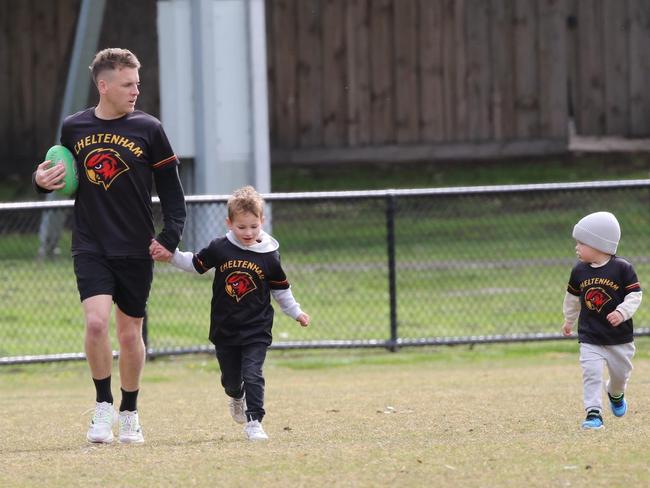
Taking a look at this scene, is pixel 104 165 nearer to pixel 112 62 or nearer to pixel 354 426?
pixel 112 62

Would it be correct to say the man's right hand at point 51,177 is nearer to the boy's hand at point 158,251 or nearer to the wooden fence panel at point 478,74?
the boy's hand at point 158,251

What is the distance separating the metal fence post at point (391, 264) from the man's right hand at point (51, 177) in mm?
4322

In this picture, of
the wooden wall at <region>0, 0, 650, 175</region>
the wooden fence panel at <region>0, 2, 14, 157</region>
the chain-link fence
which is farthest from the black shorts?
the wooden fence panel at <region>0, 2, 14, 157</region>

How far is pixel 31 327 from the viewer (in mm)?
12023

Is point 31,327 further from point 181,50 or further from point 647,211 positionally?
point 647,211

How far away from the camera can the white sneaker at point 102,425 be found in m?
6.97

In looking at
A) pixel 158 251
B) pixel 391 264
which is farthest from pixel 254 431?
pixel 391 264

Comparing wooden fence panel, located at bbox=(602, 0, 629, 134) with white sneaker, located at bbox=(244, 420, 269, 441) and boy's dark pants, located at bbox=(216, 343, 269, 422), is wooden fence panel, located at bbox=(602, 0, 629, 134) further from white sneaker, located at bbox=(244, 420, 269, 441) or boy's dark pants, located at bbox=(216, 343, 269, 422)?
white sneaker, located at bbox=(244, 420, 269, 441)

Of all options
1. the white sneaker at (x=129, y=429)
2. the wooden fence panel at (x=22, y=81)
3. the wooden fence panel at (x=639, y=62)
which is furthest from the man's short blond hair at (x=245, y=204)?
the wooden fence panel at (x=22, y=81)

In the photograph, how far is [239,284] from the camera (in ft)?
23.3

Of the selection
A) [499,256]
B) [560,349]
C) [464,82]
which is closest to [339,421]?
[560,349]

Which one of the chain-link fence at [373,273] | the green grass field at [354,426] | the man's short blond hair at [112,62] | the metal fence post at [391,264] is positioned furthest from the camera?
the chain-link fence at [373,273]

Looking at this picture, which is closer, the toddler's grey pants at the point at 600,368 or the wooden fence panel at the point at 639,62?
the toddler's grey pants at the point at 600,368

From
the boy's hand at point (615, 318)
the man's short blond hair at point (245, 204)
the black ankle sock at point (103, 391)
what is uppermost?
the man's short blond hair at point (245, 204)
